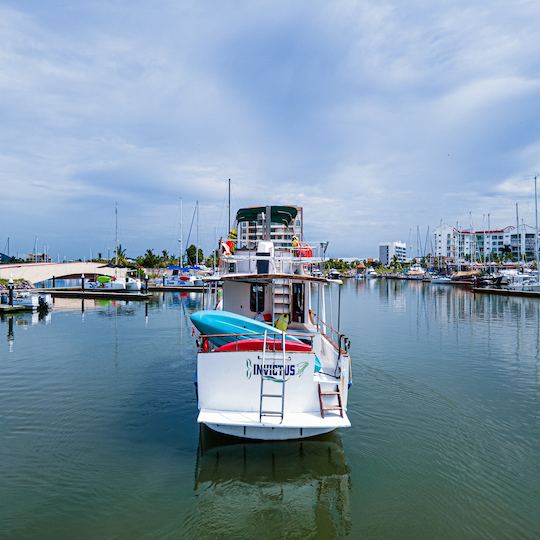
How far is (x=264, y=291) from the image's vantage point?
1455cm

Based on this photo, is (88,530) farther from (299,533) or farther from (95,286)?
(95,286)

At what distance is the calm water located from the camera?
8039 millimetres

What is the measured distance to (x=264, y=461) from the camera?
1012 cm

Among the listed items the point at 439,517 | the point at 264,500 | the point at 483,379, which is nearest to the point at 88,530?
the point at 264,500

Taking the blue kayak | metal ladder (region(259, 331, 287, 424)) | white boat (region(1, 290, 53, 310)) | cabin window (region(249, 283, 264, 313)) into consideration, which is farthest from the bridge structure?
metal ladder (region(259, 331, 287, 424))

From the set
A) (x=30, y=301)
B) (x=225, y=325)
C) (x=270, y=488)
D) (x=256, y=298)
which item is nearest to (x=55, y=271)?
(x=30, y=301)

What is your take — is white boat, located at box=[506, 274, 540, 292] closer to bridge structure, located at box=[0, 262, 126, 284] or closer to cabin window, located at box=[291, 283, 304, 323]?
cabin window, located at box=[291, 283, 304, 323]

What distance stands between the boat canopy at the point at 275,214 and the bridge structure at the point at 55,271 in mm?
60840

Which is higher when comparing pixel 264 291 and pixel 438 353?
pixel 264 291

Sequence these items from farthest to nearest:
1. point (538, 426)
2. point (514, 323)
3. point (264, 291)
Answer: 1. point (514, 323)
2. point (264, 291)
3. point (538, 426)

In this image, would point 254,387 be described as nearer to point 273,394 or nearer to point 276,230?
point 273,394

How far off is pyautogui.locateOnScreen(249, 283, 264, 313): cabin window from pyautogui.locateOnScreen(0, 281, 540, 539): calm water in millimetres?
4211

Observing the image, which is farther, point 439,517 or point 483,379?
point 483,379

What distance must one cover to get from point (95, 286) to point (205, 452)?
6088 centimetres
